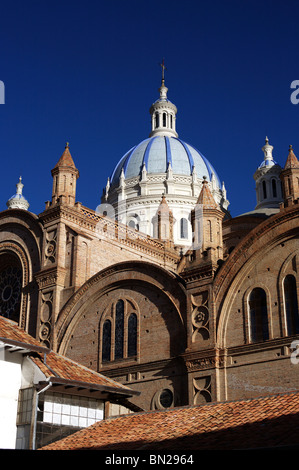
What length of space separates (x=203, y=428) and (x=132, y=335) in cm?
1522

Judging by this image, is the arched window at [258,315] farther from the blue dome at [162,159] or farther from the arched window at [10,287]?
the blue dome at [162,159]

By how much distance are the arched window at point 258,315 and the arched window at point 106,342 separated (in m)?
8.25

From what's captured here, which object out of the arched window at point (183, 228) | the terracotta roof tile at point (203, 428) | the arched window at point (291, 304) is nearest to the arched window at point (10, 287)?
the arched window at point (291, 304)

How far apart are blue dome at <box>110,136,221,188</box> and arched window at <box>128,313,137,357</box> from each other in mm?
31493

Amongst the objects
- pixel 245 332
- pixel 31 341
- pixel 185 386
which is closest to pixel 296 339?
pixel 245 332

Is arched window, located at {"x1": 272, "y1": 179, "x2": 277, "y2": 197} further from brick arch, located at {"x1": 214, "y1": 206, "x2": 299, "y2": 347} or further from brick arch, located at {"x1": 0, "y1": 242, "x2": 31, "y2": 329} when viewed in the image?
brick arch, located at {"x1": 214, "y1": 206, "x2": 299, "y2": 347}

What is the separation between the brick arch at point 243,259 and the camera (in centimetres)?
2686

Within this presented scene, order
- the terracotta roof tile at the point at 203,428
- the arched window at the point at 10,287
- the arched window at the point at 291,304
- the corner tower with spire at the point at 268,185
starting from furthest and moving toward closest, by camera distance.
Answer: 1. the corner tower with spire at the point at 268,185
2. the arched window at the point at 10,287
3. the arched window at the point at 291,304
4. the terracotta roof tile at the point at 203,428

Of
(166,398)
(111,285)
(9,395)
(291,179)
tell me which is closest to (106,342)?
(111,285)

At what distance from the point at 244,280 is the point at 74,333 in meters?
10.6

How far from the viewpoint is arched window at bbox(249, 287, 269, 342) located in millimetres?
26219

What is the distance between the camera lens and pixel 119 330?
104ft

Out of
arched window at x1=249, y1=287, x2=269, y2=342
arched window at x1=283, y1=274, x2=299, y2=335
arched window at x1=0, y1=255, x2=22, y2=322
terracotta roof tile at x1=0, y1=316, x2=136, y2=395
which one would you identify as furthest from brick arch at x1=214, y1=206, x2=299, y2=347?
arched window at x1=0, y1=255, x2=22, y2=322

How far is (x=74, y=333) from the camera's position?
3369cm
